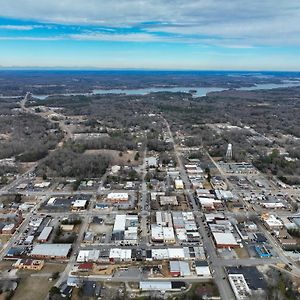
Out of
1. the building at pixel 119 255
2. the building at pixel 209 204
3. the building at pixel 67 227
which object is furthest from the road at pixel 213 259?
the building at pixel 67 227

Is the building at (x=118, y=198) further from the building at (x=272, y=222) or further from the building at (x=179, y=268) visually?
the building at (x=272, y=222)

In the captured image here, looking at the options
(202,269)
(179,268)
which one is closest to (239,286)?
(202,269)

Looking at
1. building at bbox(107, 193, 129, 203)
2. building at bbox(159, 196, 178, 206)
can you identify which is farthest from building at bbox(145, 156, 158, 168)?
building at bbox(107, 193, 129, 203)

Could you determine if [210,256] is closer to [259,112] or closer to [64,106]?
[259,112]

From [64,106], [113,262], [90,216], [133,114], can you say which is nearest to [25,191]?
[90,216]

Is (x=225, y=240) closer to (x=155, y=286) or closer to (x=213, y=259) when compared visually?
(x=213, y=259)

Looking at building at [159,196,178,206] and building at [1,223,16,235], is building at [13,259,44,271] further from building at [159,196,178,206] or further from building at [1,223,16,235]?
building at [159,196,178,206]
